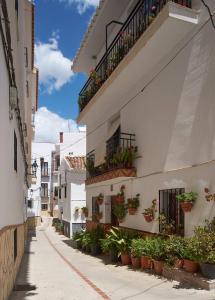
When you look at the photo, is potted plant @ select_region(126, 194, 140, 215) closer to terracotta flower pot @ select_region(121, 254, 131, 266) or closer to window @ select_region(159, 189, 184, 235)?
terracotta flower pot @ select_region(121, 254, 131, 266)

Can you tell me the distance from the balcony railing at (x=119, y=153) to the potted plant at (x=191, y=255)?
5.16 m

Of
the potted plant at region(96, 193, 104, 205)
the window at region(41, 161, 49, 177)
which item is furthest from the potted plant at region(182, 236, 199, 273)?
the window at region(41, 161, 49, 177)

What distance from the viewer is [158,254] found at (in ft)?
35.9

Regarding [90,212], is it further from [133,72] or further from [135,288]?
[135,288]

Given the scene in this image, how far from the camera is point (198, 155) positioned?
34.4 ft

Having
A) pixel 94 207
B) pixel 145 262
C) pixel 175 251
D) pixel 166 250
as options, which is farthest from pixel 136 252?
pixel 94 207

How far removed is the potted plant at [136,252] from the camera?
11.9 meters

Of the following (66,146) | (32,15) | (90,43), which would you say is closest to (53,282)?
(32,15)

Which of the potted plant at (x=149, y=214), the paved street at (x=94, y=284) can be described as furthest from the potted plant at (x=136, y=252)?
the potted plant at (x=149, y=214)

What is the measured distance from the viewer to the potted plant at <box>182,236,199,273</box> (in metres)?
8.95

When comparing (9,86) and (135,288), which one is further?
(135,288)

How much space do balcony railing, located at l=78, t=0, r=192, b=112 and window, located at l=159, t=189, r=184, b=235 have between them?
461 centimetres

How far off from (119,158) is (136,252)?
385 centimetres

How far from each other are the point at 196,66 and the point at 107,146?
7.17 metres
